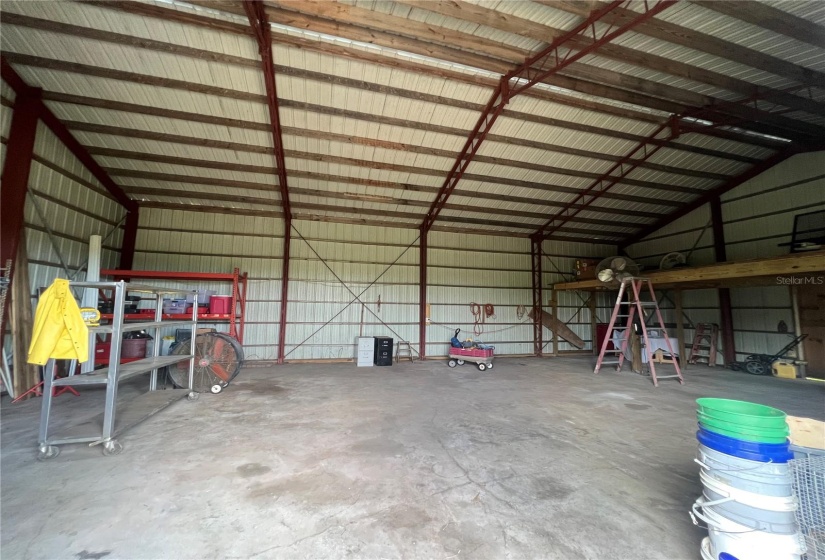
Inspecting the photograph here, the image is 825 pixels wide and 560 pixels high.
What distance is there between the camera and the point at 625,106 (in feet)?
22.8

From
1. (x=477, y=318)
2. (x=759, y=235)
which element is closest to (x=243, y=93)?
(x=477, y=318)

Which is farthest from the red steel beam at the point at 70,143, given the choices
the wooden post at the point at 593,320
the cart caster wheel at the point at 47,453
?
the wooden post at the point at 593,320

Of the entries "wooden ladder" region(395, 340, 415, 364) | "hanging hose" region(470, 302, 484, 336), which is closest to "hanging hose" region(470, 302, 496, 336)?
"hanging hose" region(470, 302, 484, 336)

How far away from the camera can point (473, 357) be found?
8992 mm

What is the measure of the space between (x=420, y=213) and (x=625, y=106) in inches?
228

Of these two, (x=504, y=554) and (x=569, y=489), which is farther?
(x=569, y=489)

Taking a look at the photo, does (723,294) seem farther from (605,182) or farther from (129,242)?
(129,242)

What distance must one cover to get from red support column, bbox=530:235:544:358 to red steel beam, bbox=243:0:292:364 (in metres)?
8.74

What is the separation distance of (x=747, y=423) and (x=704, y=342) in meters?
11.3

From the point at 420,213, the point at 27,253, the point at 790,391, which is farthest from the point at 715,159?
the point at 27,253

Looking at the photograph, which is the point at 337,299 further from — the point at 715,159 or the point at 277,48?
the point at 715,159

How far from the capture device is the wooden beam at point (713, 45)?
15.2ft

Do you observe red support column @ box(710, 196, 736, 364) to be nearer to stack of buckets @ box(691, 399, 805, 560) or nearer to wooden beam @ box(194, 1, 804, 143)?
wooden beam @ box(194, 1, 804, 143)

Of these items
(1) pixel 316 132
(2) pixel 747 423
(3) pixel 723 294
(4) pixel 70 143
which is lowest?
(2) pixel 747 423
